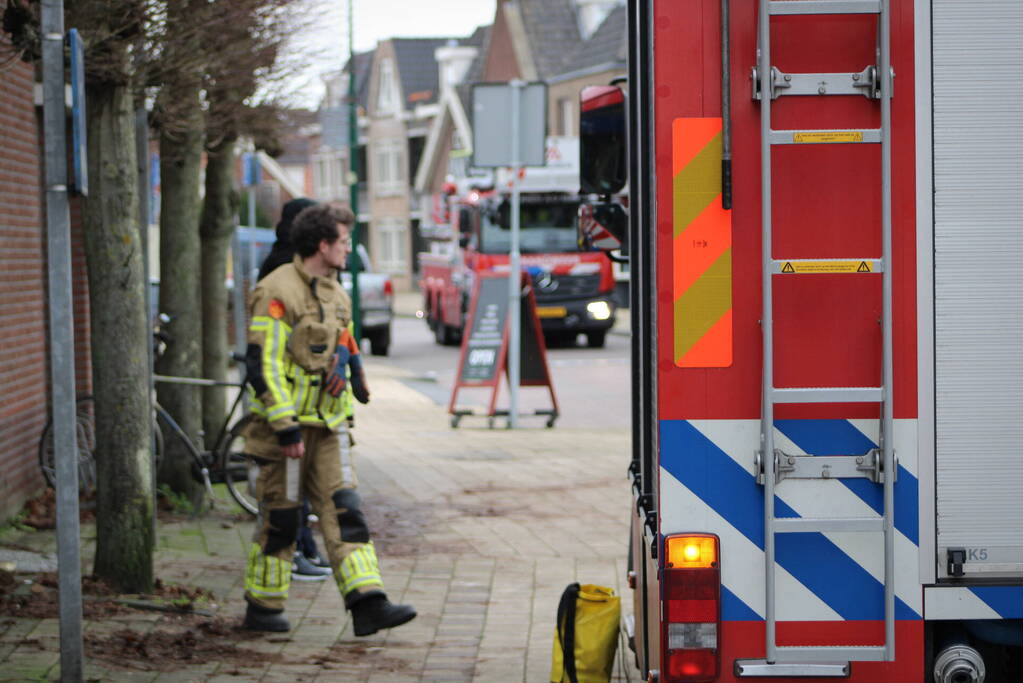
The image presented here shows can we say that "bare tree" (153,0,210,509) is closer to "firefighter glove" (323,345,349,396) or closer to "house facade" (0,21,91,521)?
"house facade" (0,21,91,521)

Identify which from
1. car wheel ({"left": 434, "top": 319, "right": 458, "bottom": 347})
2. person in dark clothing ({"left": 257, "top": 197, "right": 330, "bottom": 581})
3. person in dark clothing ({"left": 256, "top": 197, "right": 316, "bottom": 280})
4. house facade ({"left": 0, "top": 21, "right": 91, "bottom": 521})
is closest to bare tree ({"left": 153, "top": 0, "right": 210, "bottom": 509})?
house facade ({"left": 0, "top": 21, "right": 91, "bottom": 521})

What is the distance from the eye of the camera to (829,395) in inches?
159

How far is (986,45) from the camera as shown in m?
4.01

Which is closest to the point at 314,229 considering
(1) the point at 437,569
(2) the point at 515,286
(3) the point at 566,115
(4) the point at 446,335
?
(1) the point at 437,569

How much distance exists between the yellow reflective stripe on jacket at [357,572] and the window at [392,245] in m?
64.1

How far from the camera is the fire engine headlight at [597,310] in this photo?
29.3m

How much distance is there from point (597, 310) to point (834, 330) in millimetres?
25286

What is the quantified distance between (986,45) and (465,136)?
189 feet

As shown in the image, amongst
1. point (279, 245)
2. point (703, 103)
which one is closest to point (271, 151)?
point (279, 245)

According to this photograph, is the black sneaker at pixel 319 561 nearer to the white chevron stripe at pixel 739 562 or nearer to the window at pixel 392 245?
the white chevron stripe at pixel 739 562

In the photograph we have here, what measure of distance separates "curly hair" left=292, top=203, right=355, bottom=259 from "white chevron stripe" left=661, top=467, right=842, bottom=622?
3.23 m

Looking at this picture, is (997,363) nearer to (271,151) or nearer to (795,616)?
(795,616)

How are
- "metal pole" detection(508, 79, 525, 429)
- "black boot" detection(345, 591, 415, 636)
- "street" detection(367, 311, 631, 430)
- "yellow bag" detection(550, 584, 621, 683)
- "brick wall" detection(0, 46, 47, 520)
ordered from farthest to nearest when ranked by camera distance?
"street" detection(367, 311, 631, 430) → "metal pole" detection(508, 79, 525, 429) → "brick wall" detection(0, 46, 47, 520) → "black boot" detection(345, 591, 415, 636) → "yellow bag" detection(550, 584, 621, 683)

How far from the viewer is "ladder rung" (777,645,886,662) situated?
13.5 feet
